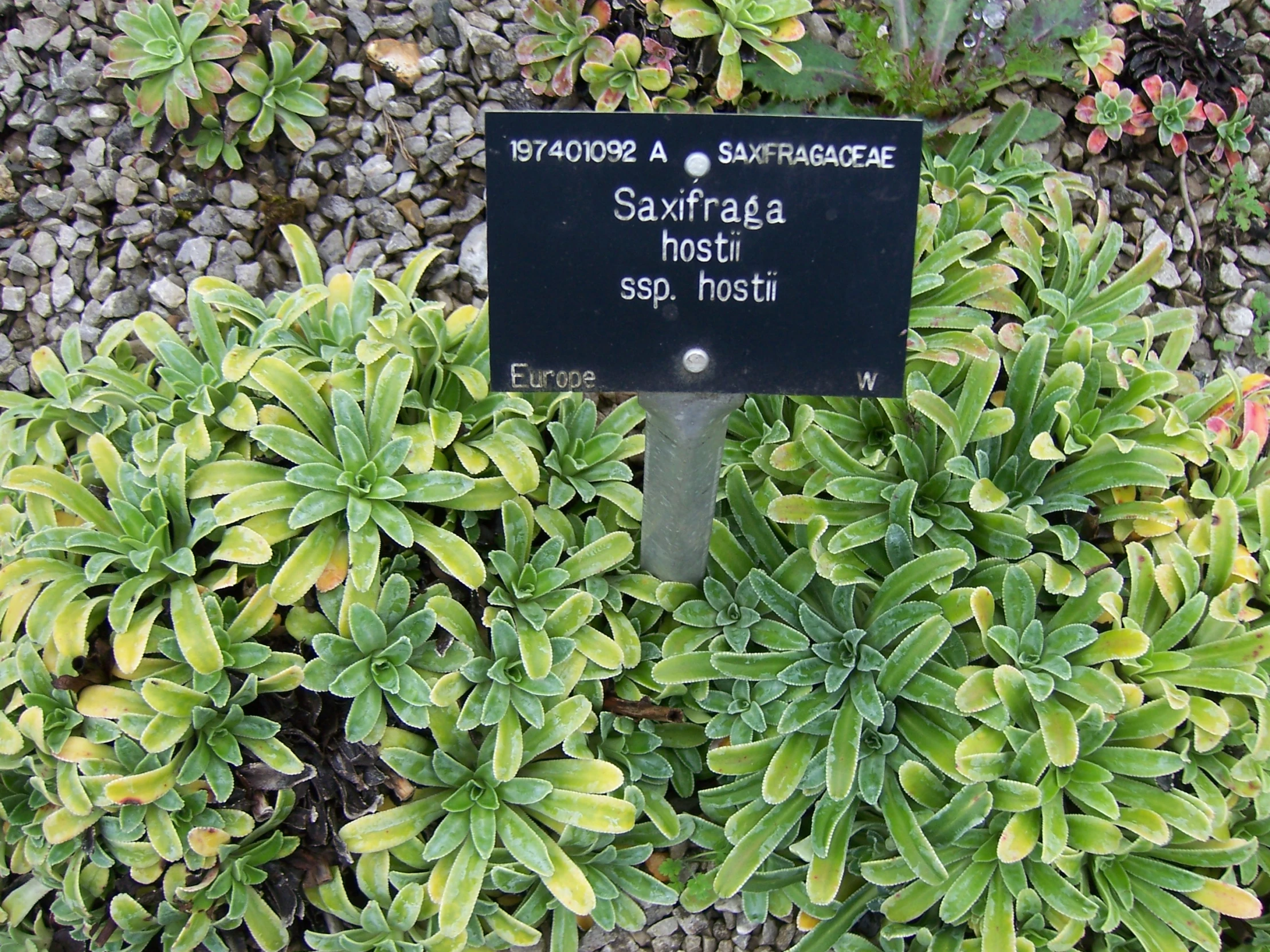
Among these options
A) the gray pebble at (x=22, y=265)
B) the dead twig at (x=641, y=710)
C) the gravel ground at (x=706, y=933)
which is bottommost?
the gravel ground at (x=706, y=933)

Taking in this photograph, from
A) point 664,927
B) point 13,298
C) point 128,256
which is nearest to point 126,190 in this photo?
point 128,256

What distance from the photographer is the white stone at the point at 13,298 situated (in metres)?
3.57

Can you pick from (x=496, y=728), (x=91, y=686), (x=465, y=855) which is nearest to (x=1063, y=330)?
(x=496, y=728)

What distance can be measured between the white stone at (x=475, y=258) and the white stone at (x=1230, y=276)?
114 inches

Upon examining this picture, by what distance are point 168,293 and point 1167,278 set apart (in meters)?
3.72

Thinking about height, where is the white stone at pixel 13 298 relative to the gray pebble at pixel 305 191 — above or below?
below

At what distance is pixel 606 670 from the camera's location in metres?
2.68

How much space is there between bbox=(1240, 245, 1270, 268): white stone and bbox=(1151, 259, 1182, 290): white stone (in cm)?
41

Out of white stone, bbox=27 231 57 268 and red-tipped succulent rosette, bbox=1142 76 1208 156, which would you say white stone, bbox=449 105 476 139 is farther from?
red-tipped succulent rosette, bbox=1142 76 1208 156

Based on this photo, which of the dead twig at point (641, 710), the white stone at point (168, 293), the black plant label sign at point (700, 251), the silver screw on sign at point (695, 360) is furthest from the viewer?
the white stone at point (168, 293)

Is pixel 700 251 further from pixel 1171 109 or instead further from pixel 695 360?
→ pixel 1171 109

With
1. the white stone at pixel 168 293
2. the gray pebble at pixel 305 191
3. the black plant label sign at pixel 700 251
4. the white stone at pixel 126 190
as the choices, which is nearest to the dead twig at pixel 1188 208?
the black plant label sign at pixel 700 251

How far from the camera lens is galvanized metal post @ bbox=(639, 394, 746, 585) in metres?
2.24

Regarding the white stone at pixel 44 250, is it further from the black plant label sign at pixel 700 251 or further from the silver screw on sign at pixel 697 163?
the silver screw on sign at pixel 697 163
